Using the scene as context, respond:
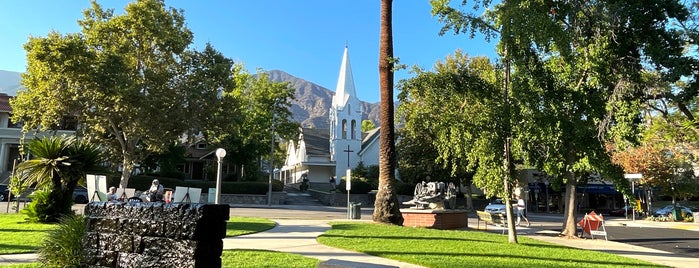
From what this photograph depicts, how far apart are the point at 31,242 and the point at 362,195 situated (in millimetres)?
35610

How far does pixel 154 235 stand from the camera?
488 centimetres

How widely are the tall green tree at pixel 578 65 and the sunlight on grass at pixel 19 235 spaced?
1019 cm

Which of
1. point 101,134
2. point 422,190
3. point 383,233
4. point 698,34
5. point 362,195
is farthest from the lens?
point 362,195

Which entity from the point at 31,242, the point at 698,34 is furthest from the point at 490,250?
the point at 31,242

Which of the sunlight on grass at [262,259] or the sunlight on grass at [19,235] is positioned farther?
the sunlight on grass at [19,235]

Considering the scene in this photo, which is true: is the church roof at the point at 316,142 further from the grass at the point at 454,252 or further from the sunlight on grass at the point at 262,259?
the sunlight on grass at the point at 262,259

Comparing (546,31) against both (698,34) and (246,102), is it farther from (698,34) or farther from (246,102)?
(246,102)

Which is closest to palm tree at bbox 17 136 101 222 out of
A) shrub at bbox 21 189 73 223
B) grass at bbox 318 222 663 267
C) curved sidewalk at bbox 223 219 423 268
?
shrub at bbox 21 189 73 223

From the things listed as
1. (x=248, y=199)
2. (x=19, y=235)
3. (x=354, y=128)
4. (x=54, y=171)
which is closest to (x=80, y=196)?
(x=248, y=199)

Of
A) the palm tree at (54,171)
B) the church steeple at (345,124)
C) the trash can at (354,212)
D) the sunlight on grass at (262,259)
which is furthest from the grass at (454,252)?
the church steeple at (345,124)

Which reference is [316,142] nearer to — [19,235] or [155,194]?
[155,194]

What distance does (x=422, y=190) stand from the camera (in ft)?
62.6

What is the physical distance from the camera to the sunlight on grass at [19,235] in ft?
29.5

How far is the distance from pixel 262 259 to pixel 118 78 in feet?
66.5
